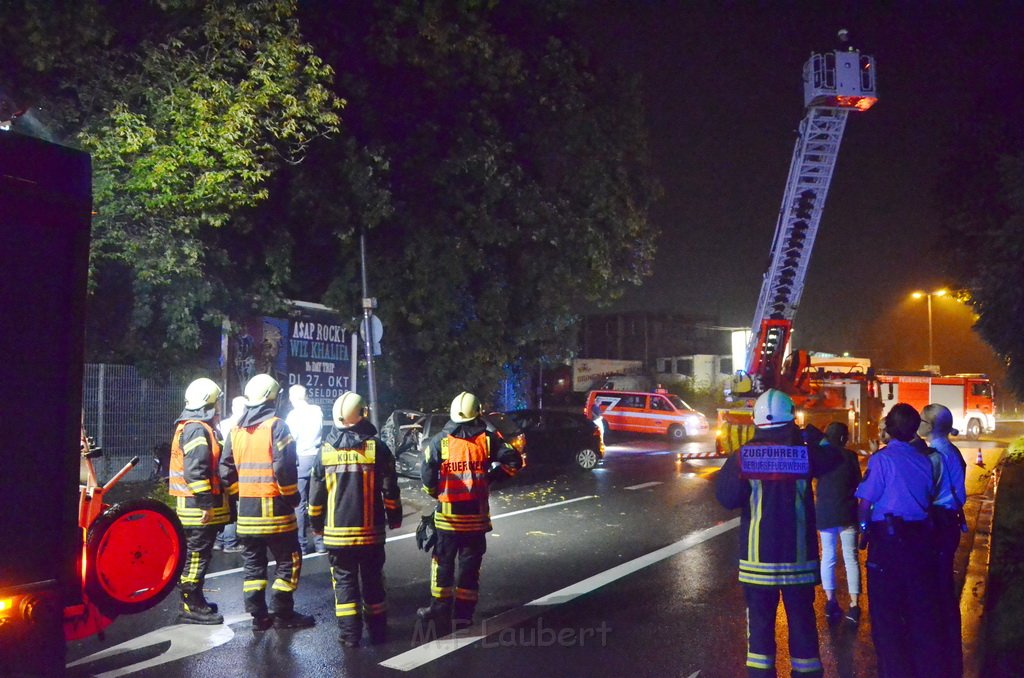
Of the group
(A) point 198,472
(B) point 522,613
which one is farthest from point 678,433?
(A) point 198,472

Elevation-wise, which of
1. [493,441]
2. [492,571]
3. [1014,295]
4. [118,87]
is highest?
[118,87]

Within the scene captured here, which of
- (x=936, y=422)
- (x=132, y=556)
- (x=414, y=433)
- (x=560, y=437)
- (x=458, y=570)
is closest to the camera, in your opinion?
(x=132, y=556)

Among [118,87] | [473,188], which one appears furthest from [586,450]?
[118,87]

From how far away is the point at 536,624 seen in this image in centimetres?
664

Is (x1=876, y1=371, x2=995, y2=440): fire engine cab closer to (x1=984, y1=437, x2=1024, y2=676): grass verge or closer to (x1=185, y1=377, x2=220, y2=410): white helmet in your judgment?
(x1=984, y1=437, x2=1024, y2=676): grass verge

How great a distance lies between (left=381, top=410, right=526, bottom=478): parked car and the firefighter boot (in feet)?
26.5

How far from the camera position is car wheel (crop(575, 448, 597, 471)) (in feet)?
60.5

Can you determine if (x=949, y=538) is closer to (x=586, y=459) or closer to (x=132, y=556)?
(x=132, y=556)

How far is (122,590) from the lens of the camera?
3332 mm

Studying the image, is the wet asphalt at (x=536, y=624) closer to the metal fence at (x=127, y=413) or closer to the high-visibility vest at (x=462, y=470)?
the high-visibility vest at (x=462, y=470)

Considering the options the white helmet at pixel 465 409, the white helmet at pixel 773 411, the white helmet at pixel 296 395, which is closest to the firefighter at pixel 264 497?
the white helmet at pixel 465 409

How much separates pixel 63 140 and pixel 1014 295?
1818 centimetres

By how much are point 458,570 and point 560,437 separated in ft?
39.1

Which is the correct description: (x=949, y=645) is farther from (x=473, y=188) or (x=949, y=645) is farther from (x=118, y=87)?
(x=473, y=188)
